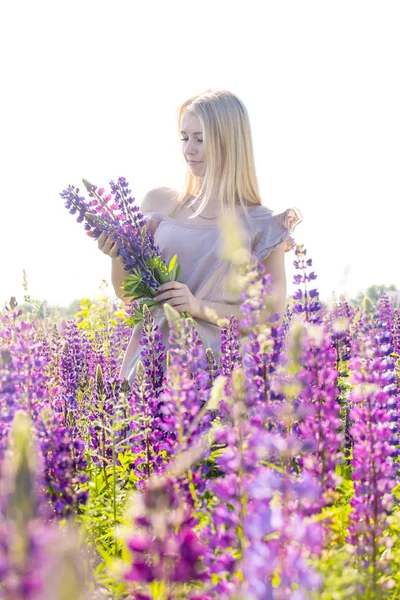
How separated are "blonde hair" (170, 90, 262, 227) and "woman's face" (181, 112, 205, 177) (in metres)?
0.06

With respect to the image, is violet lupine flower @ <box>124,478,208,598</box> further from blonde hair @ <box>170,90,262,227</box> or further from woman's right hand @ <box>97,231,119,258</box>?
blonde hair @ <box>170,90,262,227</box>

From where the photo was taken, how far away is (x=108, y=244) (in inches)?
179

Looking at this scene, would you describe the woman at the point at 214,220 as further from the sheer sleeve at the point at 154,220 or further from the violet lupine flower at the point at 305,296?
the violet lupine flower at the point at 305,296

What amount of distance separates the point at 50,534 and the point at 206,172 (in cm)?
445

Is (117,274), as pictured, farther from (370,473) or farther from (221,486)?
(221,486)

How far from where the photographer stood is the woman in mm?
5406

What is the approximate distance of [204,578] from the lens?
70.8 inches

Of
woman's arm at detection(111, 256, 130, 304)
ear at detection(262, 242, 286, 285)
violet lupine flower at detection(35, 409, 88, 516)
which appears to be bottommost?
violet lupine flower at detection(35, 409, 88, 516)

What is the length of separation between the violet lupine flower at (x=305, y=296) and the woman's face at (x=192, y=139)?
8.68 ft

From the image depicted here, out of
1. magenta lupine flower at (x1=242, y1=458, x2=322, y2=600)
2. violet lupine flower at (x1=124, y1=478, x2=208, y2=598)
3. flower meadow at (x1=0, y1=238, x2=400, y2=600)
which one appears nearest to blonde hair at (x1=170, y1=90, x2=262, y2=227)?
flower meadow at (x1=0, y1=238, x2=400, y2=600)

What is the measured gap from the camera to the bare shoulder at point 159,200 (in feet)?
20.0

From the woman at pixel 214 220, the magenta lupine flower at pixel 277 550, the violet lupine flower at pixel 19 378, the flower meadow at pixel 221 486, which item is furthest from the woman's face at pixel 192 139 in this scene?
the magenta lupine flower at pixel 277 550

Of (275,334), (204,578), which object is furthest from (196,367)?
(204,578)

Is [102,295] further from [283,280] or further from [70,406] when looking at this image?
[70,406]
